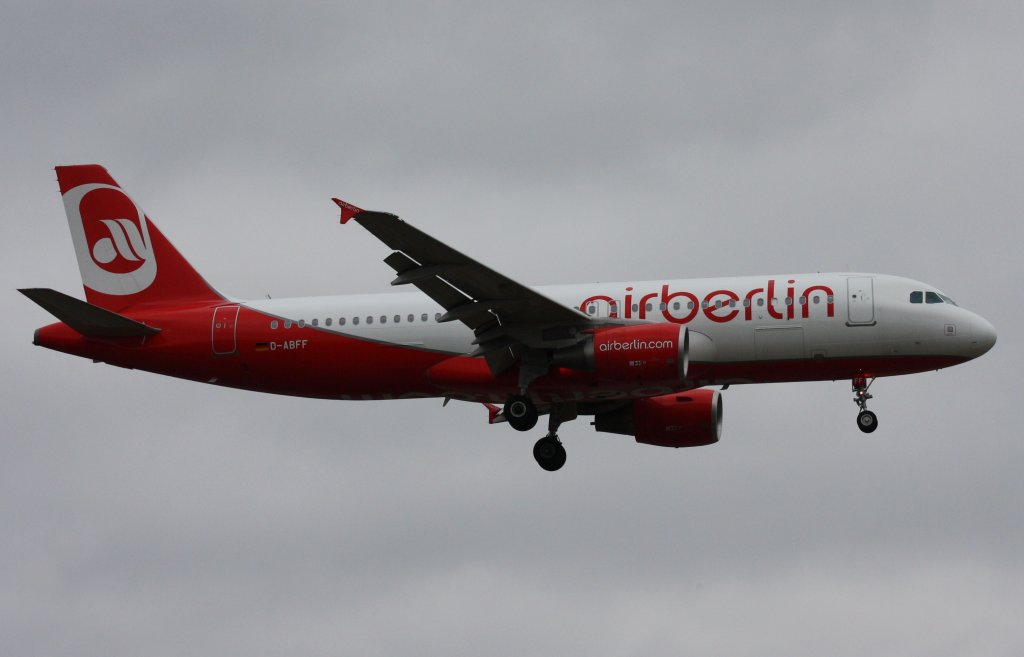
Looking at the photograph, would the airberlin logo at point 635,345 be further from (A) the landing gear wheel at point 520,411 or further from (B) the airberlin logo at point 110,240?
(B) the airberlin logo at point 110,240

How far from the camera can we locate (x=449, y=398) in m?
44.2

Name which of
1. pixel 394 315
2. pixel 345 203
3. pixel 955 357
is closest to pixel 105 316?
pixel 394 315

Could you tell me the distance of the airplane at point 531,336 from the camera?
41.1 metres

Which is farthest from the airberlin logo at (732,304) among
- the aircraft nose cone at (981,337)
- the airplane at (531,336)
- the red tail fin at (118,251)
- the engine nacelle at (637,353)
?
the red tail fin at (118,251)

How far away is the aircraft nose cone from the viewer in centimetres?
4181

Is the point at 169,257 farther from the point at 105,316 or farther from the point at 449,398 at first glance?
the point at 449,398

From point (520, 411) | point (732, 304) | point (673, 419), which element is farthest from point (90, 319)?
point (732, 304)

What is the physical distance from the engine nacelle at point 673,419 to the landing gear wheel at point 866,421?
5.50 m

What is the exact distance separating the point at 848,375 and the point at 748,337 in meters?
2.97

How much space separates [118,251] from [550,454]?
14.0 metres

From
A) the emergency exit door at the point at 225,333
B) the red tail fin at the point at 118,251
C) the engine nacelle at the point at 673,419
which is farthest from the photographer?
the red tail fin at the point at 118,251

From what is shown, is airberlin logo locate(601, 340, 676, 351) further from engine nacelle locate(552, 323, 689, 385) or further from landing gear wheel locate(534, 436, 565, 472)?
landing gear wheel locate(534, 436, 565, 472)

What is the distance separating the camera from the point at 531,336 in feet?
137

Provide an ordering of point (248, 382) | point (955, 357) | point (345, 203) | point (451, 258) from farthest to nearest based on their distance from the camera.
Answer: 1. point (248, 382)
2. point (955, 357)
3. point (451, 258)
4. point (345, 203)
